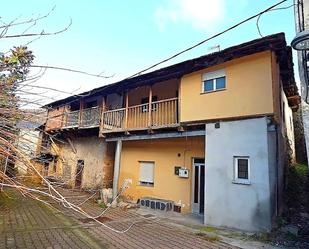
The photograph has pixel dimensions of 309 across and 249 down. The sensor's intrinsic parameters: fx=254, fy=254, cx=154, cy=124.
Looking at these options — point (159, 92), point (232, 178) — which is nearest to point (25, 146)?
point (232, 178)

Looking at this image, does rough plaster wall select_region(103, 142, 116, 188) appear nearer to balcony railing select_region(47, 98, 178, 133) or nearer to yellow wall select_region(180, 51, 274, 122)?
balcony railing select_region(47, 98, 178, 133)

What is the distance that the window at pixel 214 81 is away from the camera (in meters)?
10.4

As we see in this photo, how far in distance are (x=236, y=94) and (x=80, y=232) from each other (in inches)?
291

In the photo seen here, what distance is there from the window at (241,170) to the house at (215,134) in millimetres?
35

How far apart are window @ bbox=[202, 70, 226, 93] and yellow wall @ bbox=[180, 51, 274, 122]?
0.18m

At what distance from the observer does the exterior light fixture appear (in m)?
3.59

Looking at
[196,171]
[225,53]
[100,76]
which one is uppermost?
[225,53]

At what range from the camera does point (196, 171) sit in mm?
12523

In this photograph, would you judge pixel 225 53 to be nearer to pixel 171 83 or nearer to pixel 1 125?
pixel 171 83

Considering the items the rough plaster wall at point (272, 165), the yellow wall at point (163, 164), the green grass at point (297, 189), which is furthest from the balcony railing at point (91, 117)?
the green grass at point (297, 189)

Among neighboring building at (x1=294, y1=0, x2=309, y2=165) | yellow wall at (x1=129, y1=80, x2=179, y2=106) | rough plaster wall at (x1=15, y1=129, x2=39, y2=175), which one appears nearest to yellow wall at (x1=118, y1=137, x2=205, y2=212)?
yellow wall at (x1=129, y1=80, x2=179, y2=106)

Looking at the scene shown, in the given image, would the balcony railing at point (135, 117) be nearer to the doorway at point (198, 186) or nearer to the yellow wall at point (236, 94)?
the yellow wall at point (236, 94)

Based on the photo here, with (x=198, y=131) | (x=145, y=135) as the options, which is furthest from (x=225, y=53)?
(x=145, y=135)

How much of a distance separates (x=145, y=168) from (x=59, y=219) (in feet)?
19.9
